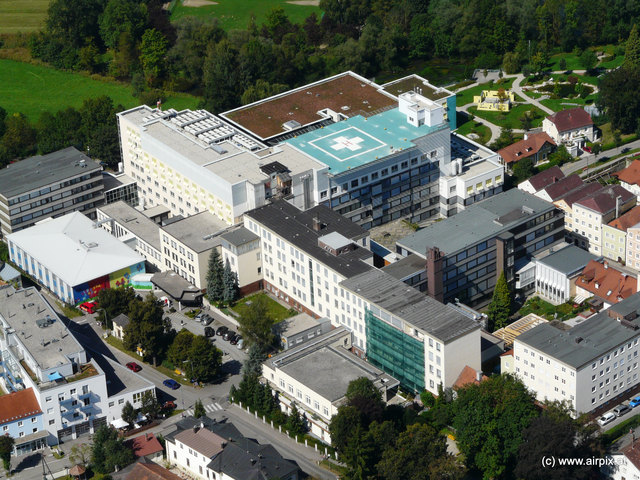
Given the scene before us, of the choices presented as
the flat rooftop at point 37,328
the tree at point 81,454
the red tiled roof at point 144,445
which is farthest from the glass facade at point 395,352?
the tree at point 81,454

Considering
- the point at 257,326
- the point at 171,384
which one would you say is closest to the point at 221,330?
the point at 257,326

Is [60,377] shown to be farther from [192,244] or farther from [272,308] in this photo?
[272,308]

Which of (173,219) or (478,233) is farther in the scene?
(173,219)

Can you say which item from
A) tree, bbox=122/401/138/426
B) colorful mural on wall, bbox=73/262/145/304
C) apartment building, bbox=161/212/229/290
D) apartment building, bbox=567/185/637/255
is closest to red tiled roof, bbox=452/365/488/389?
tree, bbox=122/401/138/426

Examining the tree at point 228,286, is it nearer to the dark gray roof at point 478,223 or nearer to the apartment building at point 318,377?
the apartment building at point 318,377

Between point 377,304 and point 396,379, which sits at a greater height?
point 377,304

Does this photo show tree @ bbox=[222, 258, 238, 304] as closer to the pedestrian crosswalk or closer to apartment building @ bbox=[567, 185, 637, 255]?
the pedestrian crosswalk

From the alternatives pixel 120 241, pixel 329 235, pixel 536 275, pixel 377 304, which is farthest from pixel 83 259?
pixel 536 275

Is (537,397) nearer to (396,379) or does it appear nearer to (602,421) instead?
(602,421)
